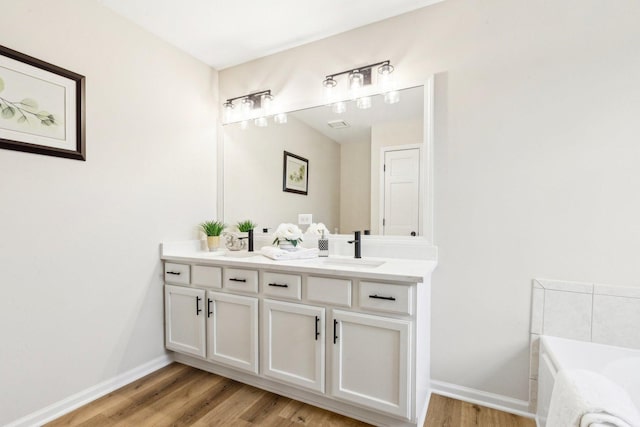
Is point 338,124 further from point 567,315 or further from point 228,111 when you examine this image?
point 567,315

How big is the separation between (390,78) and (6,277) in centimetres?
247

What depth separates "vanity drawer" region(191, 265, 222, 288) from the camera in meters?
2.04

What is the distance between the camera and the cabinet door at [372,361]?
57.9 inches

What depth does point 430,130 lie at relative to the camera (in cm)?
191

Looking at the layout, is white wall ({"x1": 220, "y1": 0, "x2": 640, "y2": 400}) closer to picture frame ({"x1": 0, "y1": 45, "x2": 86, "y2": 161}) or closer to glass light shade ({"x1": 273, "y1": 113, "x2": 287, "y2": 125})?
glass light shade ({"x1": 273, "y1": 113, "x2": 287, "y2": 125})

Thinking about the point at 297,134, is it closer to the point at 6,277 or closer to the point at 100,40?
the point at 100,40

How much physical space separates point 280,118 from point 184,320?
172 centimetres

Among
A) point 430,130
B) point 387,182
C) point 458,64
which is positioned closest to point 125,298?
point 387,182

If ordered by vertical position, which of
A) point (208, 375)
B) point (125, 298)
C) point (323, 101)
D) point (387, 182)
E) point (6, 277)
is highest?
point (323, 101)

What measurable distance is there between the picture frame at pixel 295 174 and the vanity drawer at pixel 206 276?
2.79 feet

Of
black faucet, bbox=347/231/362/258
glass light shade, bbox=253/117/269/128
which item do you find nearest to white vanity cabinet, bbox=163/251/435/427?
black faucet, bbox=347/231/362/258

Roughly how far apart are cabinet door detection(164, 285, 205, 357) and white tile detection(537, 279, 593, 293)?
213 centimetres

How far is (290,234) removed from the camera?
7.12ft

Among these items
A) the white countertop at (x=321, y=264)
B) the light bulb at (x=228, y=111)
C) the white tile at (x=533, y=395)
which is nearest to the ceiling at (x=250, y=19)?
the light bulb at (x=228, y=111)
